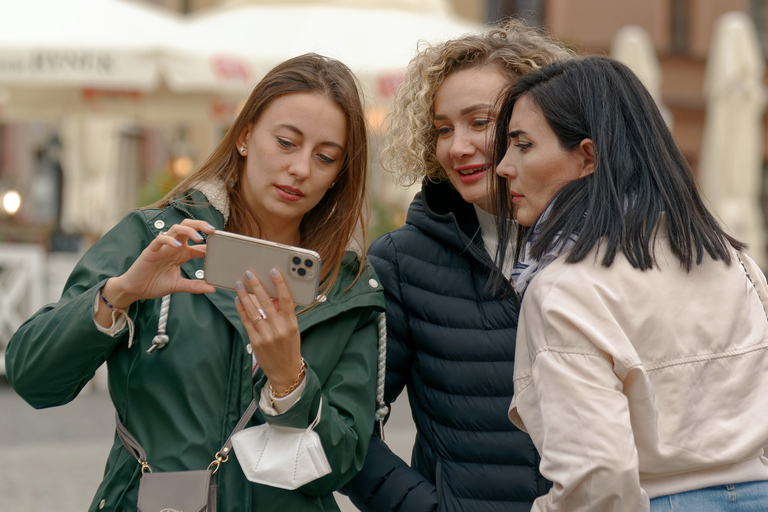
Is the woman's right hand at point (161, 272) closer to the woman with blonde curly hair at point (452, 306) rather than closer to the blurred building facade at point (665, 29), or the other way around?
the woman with blonde curly hair at point (452, 306)

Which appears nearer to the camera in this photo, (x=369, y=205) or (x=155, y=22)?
(x=369, y=205)

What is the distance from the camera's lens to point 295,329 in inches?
69.2

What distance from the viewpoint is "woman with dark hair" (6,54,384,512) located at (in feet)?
6.02

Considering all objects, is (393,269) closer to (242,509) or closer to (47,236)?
(242,509)

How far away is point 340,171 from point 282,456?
0.70 metres

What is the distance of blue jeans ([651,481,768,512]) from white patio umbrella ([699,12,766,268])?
978 centimetres

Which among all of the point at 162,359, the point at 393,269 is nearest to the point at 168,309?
the point at 162,359

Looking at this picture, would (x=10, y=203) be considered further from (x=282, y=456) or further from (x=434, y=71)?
(x=282, y=456)

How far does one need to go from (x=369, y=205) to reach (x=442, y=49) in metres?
0.42

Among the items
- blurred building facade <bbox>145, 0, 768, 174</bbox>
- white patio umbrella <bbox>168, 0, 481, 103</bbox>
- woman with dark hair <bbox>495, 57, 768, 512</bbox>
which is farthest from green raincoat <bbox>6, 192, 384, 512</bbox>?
blurred building facade <bbox>145, 0, 768, 174</bbox>

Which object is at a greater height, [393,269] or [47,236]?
[393,269]

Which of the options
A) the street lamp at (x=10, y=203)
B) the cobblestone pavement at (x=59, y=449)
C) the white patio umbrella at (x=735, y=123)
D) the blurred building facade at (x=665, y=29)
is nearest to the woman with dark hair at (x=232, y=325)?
the cobblestone pavement at (x=59, y=449)

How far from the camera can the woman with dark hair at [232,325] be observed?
1836 mm

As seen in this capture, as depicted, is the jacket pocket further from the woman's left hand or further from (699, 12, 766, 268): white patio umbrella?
(699, 12, 766, 268): white patio umbrella
